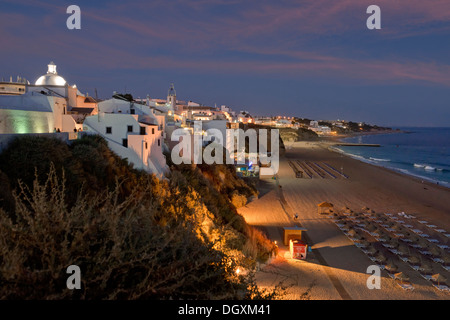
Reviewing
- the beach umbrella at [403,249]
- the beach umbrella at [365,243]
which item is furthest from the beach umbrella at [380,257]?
the beach umbrella at [403,249]

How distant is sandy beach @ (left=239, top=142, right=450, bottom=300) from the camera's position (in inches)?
429

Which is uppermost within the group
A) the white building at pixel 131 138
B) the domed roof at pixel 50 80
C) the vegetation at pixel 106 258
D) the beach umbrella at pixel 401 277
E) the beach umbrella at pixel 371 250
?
the domed roof at pixel 50 80

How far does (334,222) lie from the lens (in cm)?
1833

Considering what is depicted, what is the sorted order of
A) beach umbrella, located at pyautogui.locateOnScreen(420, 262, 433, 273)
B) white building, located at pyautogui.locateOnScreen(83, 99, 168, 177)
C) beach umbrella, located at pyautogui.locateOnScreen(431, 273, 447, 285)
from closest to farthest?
beach umbrella, located at pyautogui.locateOnScreen(431, 273, 447, 285), beach umbrella, located at pyautogui.locateOnScreen(420, 262, 433, 273), white building, located at pyautogui.locateOnScreen(83, 99, 168, 177)

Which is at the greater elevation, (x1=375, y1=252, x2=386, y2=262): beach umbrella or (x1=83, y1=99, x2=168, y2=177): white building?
(x1=83, y1=99, x2=168, y2=177): white building

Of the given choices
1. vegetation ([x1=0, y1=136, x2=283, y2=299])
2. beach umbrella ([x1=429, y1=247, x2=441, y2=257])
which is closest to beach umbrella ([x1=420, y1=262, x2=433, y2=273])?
beach umbrella ([x1=429, y1=247, x2=441, y2=257])

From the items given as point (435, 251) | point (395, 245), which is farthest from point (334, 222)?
point (435, 251)

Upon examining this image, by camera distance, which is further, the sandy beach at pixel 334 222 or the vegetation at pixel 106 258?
the sandy beach at pixel 334 222

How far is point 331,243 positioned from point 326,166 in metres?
29.6

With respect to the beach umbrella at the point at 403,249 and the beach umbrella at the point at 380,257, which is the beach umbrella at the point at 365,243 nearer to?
the beach umbrella at the point at 380,257

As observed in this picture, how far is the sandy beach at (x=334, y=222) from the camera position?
10898 millimetres

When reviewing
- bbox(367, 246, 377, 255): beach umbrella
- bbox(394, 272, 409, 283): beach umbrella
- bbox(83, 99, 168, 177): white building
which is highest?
bbox(83, 99, 168, 177): white building

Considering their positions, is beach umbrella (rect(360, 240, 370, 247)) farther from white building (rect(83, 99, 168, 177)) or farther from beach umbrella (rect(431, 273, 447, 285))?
white building (rect(83, 99, 168, 177))
